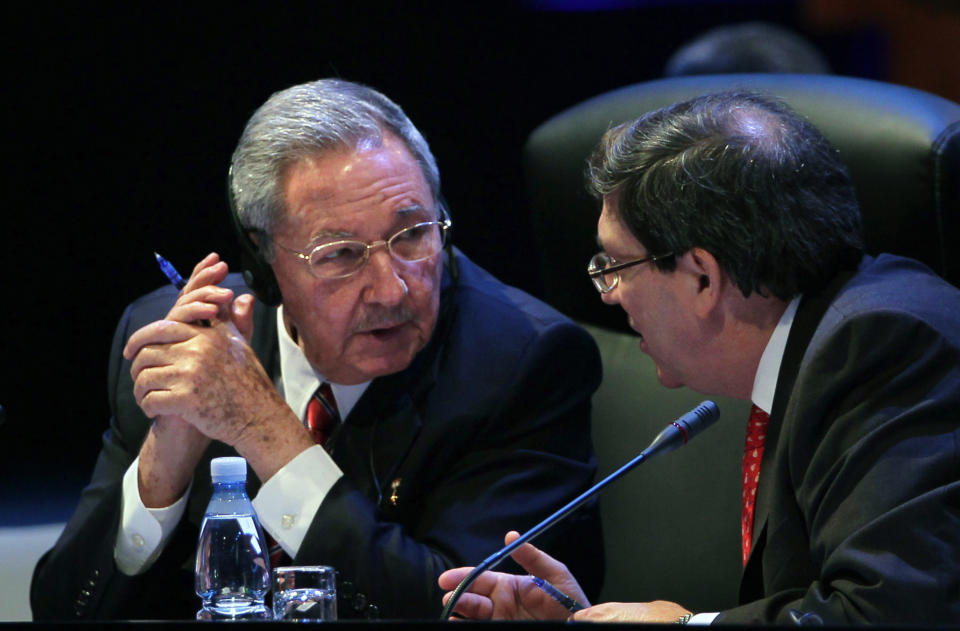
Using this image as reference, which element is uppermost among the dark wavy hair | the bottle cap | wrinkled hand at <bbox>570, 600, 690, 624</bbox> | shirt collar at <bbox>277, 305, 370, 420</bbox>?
the dark wavy hair

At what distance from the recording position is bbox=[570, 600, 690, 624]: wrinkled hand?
176 cm

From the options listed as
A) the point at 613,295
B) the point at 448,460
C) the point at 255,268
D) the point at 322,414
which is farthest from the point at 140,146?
the point at 613,295

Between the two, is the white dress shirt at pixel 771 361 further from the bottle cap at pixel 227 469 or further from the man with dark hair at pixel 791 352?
the bottle cap at pixel 227 469

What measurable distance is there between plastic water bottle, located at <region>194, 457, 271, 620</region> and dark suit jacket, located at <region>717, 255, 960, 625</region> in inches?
28.3

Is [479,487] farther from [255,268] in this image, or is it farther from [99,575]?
[99,575]

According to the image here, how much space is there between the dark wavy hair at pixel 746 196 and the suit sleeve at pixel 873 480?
17 cm

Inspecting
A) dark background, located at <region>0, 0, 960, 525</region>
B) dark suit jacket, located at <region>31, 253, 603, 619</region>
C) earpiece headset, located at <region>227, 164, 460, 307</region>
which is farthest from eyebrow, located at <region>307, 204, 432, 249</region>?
dark background, located at <region>0, 0, 960, 525</region>

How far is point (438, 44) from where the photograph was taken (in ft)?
12.0

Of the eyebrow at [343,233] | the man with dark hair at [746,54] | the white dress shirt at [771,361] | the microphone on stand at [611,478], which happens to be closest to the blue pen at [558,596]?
the microphone on stand at [611,478]

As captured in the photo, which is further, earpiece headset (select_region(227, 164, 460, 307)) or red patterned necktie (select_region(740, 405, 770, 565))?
earpiece headset (select_region(227, 164, 460, 307))

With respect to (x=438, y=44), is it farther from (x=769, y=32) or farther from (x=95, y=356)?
(x=95, y=356)

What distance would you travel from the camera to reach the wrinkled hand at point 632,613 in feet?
5.78

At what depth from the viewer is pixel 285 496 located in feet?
6.87

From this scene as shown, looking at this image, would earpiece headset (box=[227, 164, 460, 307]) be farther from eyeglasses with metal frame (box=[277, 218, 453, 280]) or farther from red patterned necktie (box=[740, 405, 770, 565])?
red patterned necktie (box=[740, 405, 770, 565])
